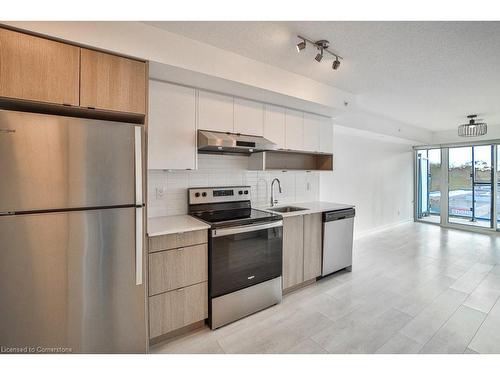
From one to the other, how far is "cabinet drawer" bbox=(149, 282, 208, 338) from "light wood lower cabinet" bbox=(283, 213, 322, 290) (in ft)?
3.32

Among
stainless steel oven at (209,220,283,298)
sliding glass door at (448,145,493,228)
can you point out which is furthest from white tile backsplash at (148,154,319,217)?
sliding glass door at (448,145,493,228)

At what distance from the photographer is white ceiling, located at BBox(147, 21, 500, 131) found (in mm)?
1838

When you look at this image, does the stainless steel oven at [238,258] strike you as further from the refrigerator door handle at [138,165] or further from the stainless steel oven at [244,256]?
the refrigerator door handle at [138,165]

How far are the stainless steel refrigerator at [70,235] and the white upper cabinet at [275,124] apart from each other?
5.26ft

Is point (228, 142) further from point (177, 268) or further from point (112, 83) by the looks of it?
point (177, 268)

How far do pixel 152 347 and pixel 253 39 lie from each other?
2.70m

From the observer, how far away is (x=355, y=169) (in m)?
4.97

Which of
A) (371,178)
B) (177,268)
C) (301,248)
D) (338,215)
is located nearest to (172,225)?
(177,268)

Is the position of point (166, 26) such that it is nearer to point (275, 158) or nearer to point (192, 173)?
point (192, 173)

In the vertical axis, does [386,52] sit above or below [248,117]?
above

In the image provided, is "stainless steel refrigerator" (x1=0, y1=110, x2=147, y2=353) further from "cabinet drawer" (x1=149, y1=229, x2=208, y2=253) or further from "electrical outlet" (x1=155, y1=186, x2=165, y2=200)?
"electrical outlet" (x1=155, y1=186, x2=165, y2=200)

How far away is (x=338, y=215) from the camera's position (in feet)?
10.1

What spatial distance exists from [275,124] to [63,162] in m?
2.18

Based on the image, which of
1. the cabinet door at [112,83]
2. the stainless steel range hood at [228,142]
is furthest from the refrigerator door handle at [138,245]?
the stainless steel range hood at [228,142]
